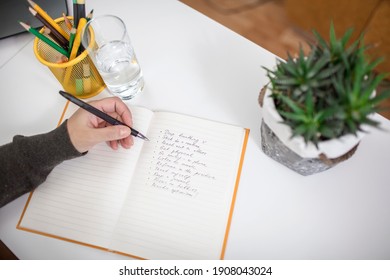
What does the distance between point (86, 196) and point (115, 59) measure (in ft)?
0.97

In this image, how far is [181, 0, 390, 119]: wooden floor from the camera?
0.87m

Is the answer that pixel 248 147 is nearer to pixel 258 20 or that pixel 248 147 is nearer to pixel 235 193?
pixel 235 193

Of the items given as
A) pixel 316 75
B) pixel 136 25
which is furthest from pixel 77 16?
pixel 316 75

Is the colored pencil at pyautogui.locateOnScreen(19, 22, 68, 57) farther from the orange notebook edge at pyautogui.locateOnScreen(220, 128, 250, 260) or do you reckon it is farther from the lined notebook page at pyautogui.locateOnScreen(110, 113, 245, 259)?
the orange notebook edge at pyautogui.locateOnScreen(220, 128, 250, 260)

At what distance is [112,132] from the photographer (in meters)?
0.55

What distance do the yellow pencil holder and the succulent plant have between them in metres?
0.39

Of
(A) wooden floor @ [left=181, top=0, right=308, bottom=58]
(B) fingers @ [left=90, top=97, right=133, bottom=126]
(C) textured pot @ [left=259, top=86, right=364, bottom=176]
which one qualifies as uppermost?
(A) wooden floor @ [left=181, top=0, right=308, bottom=58]

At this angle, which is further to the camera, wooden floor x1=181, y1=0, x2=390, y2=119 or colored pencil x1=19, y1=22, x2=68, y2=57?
wooden floor x1=181, y1=0, x2=390, y2=119

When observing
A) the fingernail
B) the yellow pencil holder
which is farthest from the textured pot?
the yellow pencil holder

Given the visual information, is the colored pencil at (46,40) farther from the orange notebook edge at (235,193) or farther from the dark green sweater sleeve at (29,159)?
the orange notebook edge at (235,193)

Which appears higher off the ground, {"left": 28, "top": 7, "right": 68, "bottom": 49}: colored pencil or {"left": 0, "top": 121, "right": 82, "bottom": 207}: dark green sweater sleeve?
{"left": 28, "top": 7, "right": 68, "bottom": 49}: colored pencil

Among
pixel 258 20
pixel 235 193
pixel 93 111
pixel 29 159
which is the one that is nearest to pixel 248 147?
pixel 235 193
